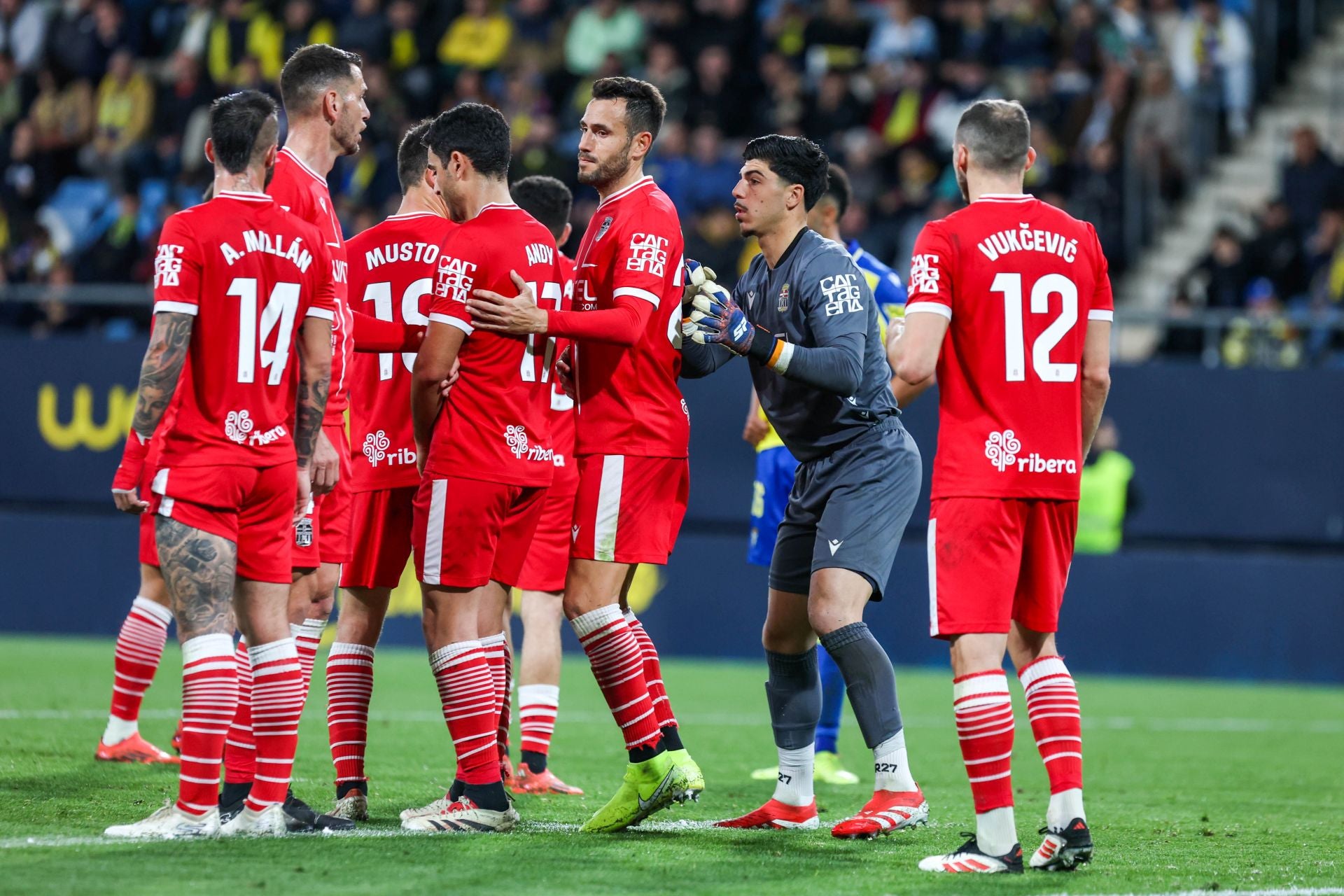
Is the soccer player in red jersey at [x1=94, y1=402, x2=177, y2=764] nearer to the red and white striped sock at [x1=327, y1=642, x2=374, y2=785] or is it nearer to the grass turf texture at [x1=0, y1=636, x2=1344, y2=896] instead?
the grass turf texture at [x1=0, y1=636, x2=1344, y2=896]

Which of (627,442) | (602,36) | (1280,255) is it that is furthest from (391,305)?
(602,36)

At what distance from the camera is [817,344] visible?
6477 millimetres

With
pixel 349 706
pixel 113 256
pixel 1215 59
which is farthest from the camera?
pixel 1215 59

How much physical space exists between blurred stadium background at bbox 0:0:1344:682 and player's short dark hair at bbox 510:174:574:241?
722cm

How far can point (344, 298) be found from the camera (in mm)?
6230

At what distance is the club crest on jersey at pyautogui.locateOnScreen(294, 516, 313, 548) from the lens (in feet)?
21.6

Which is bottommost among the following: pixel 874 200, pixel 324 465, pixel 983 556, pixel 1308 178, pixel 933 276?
pixel 983 556

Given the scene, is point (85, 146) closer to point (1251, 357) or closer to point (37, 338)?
point (37, 338)

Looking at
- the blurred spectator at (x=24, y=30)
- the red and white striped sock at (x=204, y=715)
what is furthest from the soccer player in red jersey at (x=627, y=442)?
the blurred spectator at (x=24, y=30)

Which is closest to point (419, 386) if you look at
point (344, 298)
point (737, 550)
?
point (344, 298)

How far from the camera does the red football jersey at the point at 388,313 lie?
22.3 feet

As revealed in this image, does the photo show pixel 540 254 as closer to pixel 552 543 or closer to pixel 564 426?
pixel 564 426

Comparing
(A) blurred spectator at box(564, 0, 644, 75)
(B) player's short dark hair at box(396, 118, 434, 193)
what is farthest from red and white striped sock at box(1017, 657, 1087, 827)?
(A) blurred spectator at box(564, 0, 644, 75)

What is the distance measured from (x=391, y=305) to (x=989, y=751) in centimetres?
307
